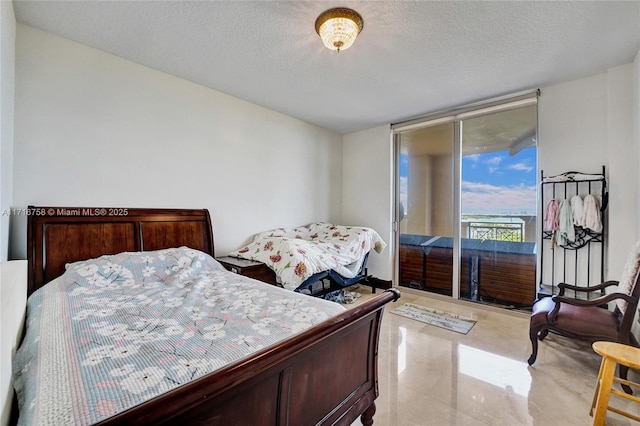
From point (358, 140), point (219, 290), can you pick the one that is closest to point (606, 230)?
point (358, 140)

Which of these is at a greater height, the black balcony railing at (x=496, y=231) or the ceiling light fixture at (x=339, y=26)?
the ceiling light fixture at (x=339, y=26)

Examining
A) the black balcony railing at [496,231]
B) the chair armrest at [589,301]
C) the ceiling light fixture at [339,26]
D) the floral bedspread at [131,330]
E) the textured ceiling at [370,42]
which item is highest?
the textured ceiling at [370,42]

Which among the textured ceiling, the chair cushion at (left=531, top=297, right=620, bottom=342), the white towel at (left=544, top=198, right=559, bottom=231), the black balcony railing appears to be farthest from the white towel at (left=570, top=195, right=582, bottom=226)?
the textured ceiling

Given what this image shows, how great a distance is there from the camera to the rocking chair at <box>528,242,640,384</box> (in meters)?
1.86

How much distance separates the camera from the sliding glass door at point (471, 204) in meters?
3.27

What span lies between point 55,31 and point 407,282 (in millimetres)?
4754

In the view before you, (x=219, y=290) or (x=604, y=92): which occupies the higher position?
(x=604, y=92)

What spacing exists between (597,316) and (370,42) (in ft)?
8.96

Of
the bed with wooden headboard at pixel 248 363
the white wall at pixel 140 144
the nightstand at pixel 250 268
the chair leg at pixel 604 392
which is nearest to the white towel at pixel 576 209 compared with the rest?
the chair leg at pixel 604 392

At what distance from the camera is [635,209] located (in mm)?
2418

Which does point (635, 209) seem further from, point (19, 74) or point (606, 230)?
point (19, 74)

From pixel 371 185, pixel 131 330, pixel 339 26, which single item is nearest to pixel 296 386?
pixel 131 330

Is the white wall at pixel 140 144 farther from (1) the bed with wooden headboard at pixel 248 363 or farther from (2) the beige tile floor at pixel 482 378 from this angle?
(2) the beige tile floor at pixel 482 378

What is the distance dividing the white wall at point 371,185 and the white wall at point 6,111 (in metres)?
3.93
